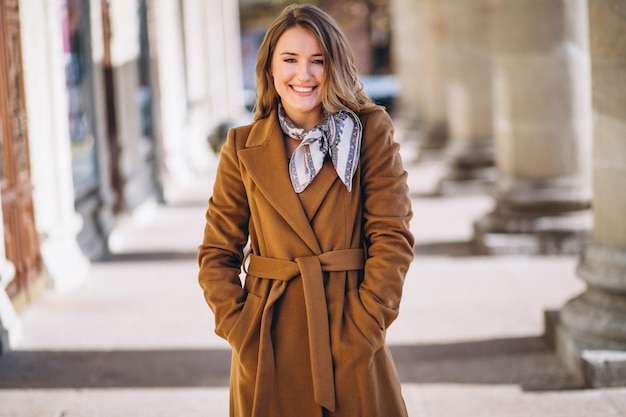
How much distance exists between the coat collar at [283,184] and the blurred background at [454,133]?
117 inches

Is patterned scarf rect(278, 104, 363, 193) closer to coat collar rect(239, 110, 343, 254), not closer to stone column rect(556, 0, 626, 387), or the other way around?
coat collar rect(239, 110, 343, 254)

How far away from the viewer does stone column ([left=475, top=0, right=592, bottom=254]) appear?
9219mm

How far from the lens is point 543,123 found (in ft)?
31.0

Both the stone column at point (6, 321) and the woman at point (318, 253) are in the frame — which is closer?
the woman at point (318, 253)

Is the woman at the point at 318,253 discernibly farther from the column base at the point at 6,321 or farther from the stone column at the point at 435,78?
the stone column at the point at 435,78

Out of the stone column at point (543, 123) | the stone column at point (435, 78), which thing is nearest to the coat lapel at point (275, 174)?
the stone column at point (543, 123)

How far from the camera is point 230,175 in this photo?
3.39m

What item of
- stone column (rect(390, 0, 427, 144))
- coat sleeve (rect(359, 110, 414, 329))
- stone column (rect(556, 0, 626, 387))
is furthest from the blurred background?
stone column (rect(390, 0, 427, 144))

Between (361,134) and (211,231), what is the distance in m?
0.59

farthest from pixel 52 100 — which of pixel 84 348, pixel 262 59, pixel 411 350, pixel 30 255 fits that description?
pixel 262 59

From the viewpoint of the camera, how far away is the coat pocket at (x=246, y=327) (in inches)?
127

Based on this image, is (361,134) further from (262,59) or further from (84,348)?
(84,348)

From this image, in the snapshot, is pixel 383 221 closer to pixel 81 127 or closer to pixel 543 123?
pixel 543 123

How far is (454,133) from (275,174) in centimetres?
1252
